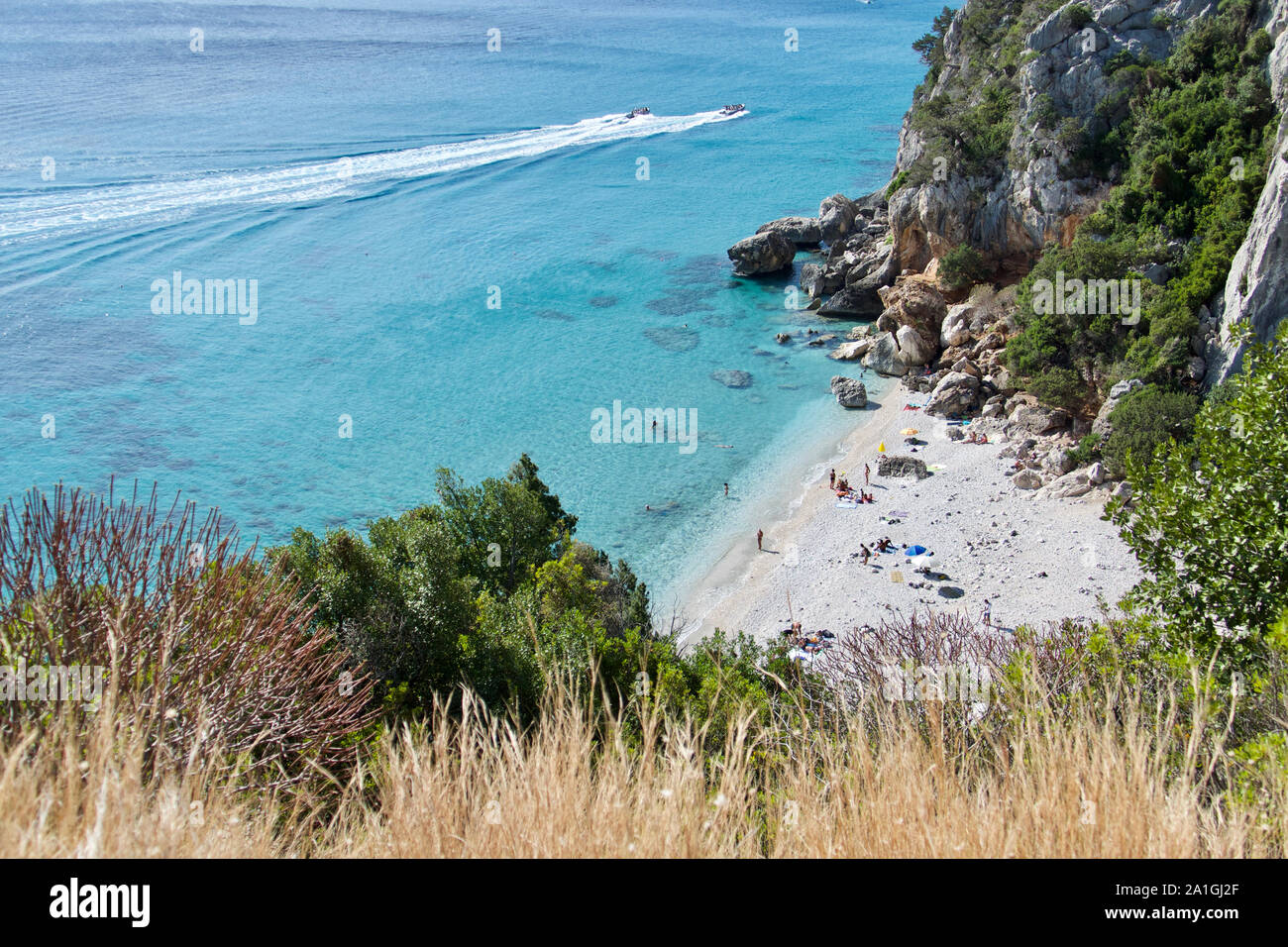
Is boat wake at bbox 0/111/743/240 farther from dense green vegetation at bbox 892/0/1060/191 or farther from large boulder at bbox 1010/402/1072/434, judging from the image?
large boulder at bbox 1010/402/1072/434

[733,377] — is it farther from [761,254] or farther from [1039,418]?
[1039,418]

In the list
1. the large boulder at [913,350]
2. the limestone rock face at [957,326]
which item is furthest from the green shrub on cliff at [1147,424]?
the large boulder at [913,350]

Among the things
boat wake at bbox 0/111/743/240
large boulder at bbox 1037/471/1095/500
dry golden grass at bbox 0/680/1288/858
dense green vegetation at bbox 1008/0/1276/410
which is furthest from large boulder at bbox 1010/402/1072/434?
boat wake at bbox 0/111/743/240

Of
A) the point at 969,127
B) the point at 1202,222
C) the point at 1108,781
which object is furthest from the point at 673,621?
the point at 969,127

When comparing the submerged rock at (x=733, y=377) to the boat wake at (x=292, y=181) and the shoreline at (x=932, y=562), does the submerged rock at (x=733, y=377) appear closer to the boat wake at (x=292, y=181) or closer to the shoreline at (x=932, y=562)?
the shoreline at (x=932, y=562)

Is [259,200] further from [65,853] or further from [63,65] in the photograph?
[65,853]

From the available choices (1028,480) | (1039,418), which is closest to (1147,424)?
(1028,480)
